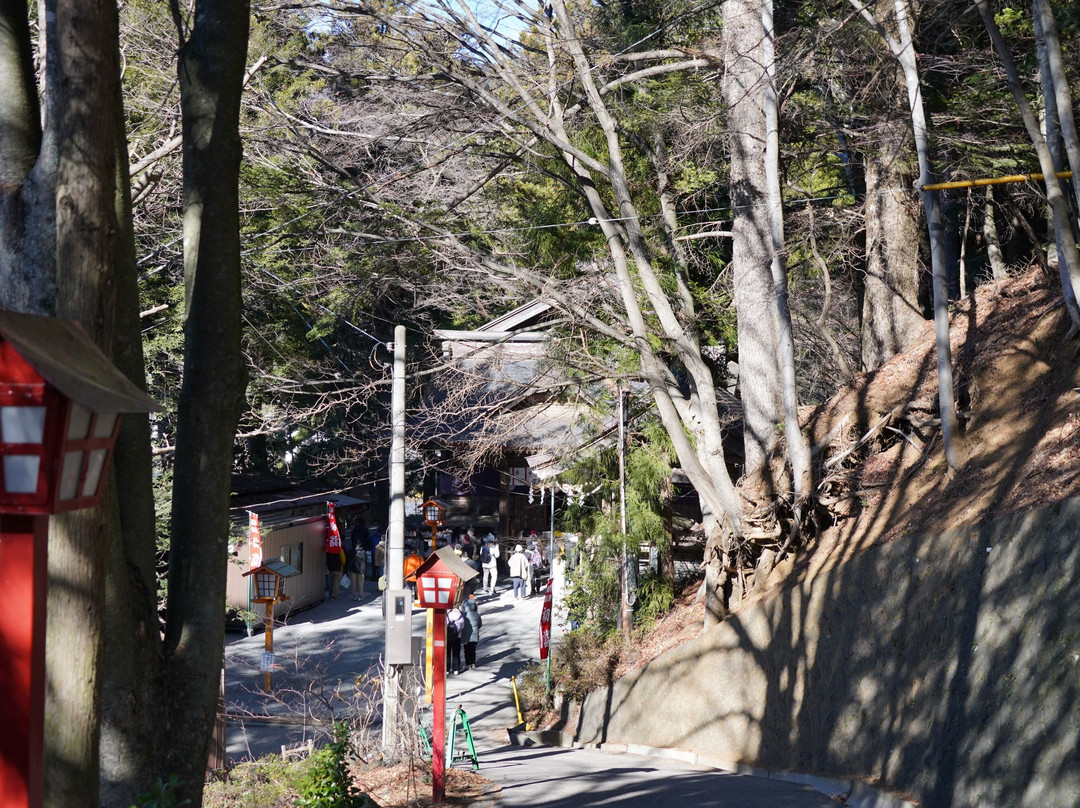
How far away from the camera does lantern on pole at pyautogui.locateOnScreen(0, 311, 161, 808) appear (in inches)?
133

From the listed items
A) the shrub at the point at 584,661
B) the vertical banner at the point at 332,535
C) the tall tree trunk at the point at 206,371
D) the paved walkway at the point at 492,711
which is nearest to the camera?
the tall tree trunk at the point at 206,371

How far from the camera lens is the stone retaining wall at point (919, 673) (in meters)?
6.99

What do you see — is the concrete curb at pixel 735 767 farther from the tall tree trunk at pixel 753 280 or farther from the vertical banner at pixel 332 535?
the vertical banner at pixel 332 535

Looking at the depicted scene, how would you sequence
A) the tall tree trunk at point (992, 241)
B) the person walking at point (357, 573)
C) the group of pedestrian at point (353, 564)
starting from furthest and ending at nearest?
the person walking at point (357, 573) < the group of pedestrian at point (353, 564) < the tall tree trunk at point (992, 241)

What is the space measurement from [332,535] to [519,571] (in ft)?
18.2

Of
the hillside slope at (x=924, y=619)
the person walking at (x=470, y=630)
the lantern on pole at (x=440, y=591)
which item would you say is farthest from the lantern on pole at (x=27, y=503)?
the person walking at (x=470, y=630)

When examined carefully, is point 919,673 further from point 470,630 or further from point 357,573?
point 357,573

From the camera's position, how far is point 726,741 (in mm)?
13305

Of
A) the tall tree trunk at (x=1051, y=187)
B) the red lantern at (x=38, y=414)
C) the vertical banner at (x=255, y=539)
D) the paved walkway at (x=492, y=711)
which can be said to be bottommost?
the paved walkway at (x=492, y=711)

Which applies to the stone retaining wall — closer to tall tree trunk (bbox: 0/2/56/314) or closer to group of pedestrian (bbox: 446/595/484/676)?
tall tree trunk (bbox: 0/2/56/314)

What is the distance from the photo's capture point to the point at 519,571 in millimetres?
28422

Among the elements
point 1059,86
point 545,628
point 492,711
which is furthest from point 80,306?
point 492,711

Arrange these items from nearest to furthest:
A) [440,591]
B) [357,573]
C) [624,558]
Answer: [440,591]
[624,558]
[357,573]

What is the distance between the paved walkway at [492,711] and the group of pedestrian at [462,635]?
1.05 feet
